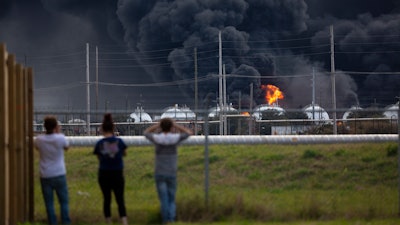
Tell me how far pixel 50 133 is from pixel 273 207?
Answer: 374 centimetres

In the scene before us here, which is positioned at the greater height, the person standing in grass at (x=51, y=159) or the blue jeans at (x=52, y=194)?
the person standing in grass at (x=51, y=159)

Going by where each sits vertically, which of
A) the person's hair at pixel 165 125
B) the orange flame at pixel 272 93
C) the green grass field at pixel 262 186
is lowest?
the green grass field at pixel 262 186

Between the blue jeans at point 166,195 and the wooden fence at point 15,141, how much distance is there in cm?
194

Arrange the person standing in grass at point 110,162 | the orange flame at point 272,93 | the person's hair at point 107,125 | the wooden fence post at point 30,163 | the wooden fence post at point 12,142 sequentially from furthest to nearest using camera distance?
the orange flame at point 272,93 → the wooden fence post at point 30,163 → the person's hair at point 107,125 → the person standing in grass at point 110,162 → the wooden fence post at point 12,142

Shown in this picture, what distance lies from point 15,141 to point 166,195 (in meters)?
2.28

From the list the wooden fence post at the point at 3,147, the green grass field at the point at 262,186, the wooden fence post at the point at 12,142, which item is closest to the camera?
the wooden fence post at the point at 3,147

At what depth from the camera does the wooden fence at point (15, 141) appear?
8.48m

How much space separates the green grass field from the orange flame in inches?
1745

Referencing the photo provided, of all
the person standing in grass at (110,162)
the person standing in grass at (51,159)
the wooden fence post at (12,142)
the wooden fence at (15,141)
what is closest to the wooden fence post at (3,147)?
the wooden fence at (15,141)

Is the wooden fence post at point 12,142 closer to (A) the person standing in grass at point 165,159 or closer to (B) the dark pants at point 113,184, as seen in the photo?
(B) the dark pants at point 113,184

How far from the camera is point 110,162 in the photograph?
8992 millimetres

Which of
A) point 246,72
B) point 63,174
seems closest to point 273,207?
point 63,174

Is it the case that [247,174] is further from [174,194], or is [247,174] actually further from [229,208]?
[174,194]

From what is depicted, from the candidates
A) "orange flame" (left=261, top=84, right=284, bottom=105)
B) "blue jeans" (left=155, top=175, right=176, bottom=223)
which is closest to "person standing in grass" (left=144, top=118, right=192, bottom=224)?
"blue jeans" (left=155, top=175, right=176, bottom=223)
